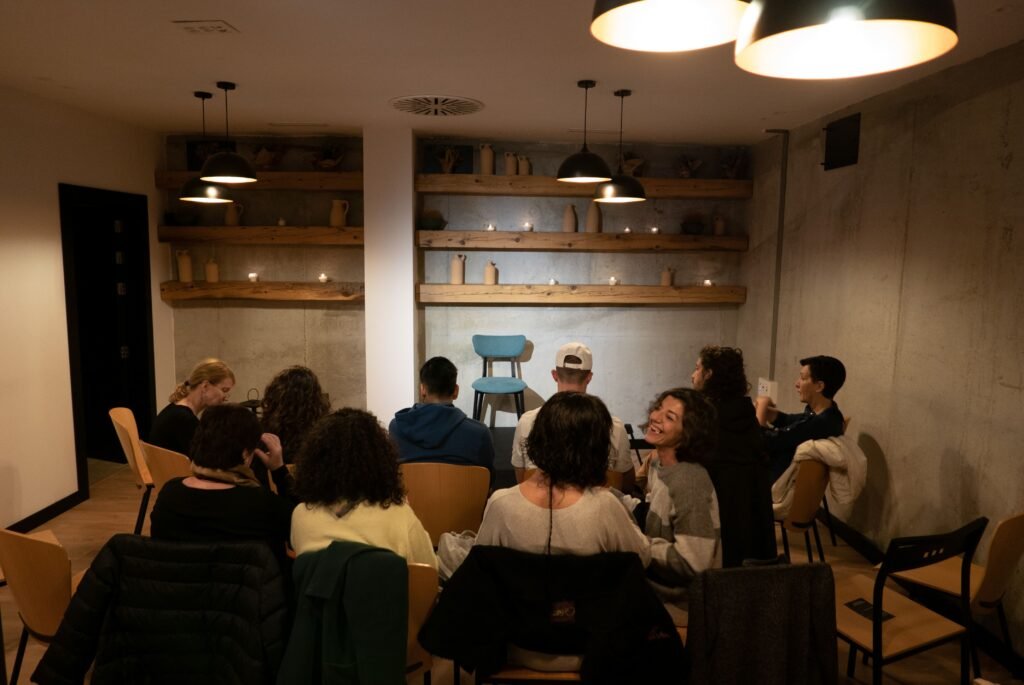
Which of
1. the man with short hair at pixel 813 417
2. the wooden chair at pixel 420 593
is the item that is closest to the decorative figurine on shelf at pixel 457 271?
the man with short hair at pixel 813 417

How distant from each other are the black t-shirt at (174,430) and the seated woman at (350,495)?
64.1 inches

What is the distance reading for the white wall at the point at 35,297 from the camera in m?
3.96

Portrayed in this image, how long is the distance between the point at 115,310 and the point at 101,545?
7.52ft

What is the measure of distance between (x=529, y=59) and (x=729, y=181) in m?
2.90

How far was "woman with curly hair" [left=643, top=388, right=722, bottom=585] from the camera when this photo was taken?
6.15ft

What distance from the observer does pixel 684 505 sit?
1911 mm

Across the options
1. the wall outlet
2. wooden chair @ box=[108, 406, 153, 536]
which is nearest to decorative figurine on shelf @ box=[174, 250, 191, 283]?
wooden chair @ box=[108, 406, 153, 536]

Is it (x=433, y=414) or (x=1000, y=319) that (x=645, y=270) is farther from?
(x=433, y=414)

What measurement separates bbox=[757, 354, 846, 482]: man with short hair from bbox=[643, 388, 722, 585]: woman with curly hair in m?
1.52

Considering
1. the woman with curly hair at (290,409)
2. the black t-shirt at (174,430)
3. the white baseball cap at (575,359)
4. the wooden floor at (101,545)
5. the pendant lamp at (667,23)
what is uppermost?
the pendant lamp at (667,23)

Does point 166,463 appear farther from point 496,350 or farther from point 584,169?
point 496,350

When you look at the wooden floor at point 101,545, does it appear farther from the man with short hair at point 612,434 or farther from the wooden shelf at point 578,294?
the wooden shelf at point 578,294

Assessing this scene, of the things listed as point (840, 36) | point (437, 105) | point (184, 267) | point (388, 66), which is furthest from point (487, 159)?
point (840, 36)

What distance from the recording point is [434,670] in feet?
8.95
